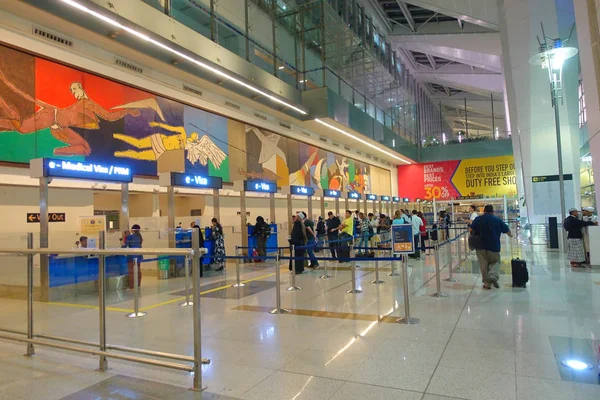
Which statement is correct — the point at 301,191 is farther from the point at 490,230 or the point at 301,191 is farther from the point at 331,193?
the point at 490,230

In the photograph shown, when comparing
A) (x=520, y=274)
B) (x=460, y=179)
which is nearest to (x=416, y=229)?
(x=520, y=274)

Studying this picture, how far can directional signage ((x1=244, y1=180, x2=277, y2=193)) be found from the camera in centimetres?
1342

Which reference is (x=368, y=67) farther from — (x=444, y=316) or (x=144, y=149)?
(x=444, y=316)

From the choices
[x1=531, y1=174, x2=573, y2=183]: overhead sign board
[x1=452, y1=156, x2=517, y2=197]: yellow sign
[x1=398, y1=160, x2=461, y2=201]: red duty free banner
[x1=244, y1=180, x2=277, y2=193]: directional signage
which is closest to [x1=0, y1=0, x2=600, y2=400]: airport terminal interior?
[x1=244, y1=180, x2=277, y2=193]: directional signage

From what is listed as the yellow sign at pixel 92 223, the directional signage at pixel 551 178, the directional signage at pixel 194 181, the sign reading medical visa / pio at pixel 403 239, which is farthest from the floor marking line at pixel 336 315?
the directional signage at pixel 551 178

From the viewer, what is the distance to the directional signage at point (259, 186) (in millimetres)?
13423

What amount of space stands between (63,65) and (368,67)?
1730cm

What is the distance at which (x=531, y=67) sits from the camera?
16.6m

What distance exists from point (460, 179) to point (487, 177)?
213 centimetres

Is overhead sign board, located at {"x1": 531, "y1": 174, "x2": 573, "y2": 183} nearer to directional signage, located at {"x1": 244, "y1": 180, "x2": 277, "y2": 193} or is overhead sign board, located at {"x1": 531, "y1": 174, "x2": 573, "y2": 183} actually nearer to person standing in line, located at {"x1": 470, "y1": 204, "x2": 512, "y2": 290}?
person standing in line, located at {"x1": 470, "y1": 204, "x2": 512, "y2": 290}

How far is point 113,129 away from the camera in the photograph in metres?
11.7

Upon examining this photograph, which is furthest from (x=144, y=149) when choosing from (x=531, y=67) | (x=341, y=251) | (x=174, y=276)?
(x=531, y=67)

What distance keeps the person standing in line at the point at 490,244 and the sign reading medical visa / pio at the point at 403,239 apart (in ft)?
7.93

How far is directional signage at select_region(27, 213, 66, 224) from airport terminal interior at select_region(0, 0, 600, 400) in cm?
4
